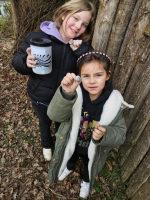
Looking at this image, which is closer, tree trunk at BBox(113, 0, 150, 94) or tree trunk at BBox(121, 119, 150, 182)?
tree trunk at BBox(113, 0, 150, 94)

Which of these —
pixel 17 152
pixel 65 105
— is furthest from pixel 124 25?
pixel 17 152

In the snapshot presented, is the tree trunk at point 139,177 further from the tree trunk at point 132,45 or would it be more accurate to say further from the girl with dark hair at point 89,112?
the tree trunk at point 132,45

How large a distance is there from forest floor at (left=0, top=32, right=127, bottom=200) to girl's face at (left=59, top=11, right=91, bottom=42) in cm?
204

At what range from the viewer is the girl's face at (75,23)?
1.83m

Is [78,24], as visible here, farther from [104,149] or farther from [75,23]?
[104,149]

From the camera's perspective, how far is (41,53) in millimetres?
1564

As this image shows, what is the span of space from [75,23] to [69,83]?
861mm

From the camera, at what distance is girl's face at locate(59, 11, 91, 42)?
1.83 m

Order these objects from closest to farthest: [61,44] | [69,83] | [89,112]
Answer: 1. [69,83]
2. [89,112]
3. [61,44]

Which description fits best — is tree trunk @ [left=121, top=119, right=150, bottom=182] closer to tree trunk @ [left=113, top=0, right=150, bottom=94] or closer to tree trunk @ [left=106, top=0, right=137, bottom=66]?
tree trunk @ [left=113, top=0, right=150, bottom=94]

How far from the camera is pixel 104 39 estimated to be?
7.37ft

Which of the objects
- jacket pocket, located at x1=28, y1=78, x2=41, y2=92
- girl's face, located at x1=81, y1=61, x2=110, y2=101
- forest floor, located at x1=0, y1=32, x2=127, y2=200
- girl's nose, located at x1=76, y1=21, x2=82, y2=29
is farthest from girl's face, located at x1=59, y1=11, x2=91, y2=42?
forest floor, located at x1=0, y1=32, x2=127, y2=200

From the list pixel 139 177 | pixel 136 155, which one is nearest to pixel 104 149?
pixel 136 155

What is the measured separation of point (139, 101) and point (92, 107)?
702mm
